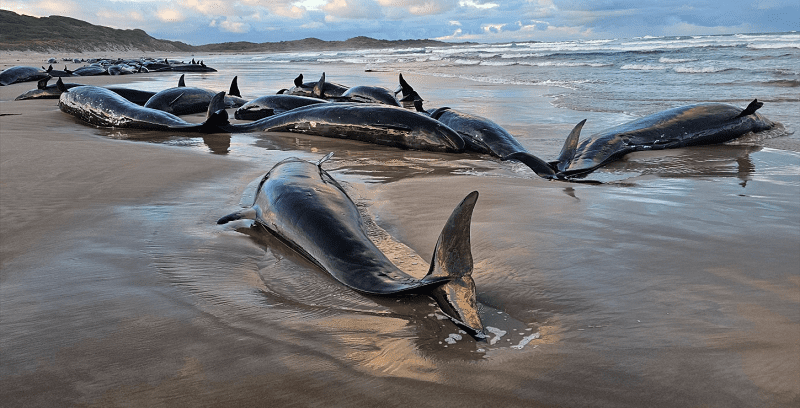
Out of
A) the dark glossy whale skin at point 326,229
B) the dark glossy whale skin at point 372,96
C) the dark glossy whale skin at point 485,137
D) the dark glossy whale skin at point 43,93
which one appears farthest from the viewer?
the dark glossy whale skin at point 43,93

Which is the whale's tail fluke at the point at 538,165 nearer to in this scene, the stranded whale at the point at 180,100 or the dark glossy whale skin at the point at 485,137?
the dark glossy whale skin at the point at 485,137

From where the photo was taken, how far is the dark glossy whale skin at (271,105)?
8453 millimetres

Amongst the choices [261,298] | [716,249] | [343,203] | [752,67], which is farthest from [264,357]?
[752,67]

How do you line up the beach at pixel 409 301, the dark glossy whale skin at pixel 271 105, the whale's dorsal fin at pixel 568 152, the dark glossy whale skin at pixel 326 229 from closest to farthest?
the beach at pixel 409 301
the dark glossy whale skin at pixel 326 229
the whale's dorsal fin at pixel 568 152
the dark glossy whale skin at pixel 271 105

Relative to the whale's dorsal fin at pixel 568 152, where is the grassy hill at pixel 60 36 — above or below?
above

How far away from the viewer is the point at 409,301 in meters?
2.04

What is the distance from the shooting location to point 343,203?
289 cm

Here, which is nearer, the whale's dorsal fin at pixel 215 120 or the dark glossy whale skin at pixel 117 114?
the whale's dorsal fin at pixel 215 120

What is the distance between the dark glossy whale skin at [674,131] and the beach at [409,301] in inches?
52.3

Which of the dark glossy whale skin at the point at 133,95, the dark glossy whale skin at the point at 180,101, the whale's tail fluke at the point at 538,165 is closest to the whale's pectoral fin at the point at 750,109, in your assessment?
the whale's tail fluke at the point at 538,165

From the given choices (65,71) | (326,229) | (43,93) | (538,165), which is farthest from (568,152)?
(65,71)

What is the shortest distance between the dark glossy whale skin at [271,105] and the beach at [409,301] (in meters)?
4.38

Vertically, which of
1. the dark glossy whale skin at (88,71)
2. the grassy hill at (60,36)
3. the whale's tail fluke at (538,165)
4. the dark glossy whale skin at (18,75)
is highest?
the grassy hill at (60,36)

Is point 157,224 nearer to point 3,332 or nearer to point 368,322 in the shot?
point 3,332
